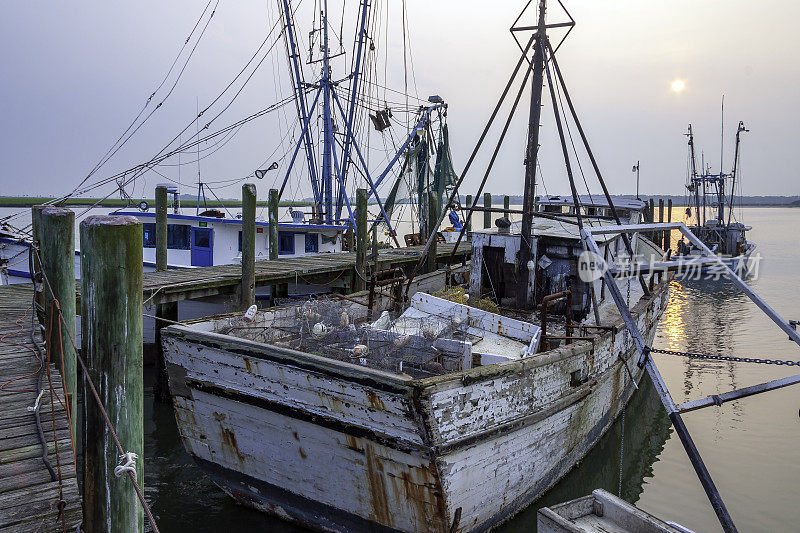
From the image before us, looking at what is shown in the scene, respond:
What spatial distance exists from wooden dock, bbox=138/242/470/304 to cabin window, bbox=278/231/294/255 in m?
3.07

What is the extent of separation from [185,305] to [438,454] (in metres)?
11.3

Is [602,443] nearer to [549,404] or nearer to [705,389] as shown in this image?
[549,404]

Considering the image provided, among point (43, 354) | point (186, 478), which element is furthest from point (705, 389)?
point (43, 354)

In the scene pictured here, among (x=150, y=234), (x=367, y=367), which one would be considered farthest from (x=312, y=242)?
(x=367, y=367)

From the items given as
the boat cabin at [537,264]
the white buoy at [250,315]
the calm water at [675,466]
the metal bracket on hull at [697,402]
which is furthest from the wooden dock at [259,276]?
the metal bracket on hull at [697,402]

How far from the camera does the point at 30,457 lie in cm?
353

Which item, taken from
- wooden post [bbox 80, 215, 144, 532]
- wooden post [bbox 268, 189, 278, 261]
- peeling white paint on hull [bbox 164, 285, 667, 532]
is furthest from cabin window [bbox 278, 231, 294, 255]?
wooden post [bbox 80, 215, 144, 532]

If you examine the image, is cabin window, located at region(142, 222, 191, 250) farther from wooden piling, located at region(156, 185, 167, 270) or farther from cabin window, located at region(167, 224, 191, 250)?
wooden piling, located at region(156, 185, 167, 270)

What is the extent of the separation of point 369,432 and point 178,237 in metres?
16.8

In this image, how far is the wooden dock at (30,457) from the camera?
2.99 meters

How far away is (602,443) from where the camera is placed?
29.9ft

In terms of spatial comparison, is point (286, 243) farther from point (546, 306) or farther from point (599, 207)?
point (546, 306)

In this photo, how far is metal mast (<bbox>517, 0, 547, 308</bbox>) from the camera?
29.7 ft

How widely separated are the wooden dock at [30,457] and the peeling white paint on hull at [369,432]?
5.34ft
